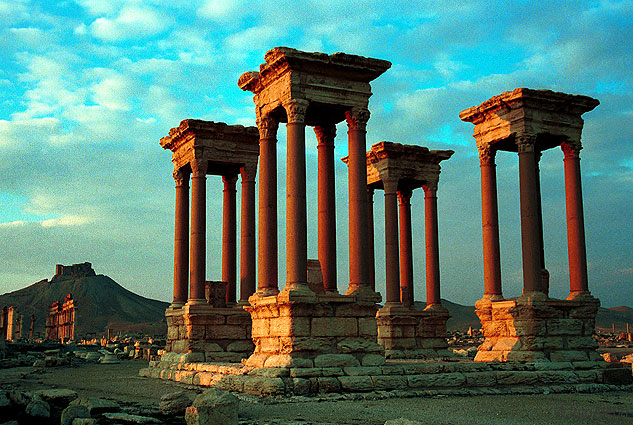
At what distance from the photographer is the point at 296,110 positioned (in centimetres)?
1975

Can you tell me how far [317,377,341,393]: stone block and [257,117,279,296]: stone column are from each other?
357 cm

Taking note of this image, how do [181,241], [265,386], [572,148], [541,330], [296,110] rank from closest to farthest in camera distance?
[265,386], [296,110], [541,330], [572,148], [181,241]

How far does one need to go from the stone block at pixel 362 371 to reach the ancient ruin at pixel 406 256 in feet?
32.7

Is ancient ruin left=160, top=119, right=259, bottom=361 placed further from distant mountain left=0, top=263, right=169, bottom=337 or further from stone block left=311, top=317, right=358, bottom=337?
distant mountain left=0, top=263, right=169, bottom=337

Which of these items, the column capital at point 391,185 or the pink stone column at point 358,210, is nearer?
the pink stone column at point 358,210

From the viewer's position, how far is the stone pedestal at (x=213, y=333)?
83.6 ft

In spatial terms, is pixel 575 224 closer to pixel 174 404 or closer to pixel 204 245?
pixel 204 245

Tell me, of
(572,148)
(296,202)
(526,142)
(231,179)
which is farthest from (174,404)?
(572,148)

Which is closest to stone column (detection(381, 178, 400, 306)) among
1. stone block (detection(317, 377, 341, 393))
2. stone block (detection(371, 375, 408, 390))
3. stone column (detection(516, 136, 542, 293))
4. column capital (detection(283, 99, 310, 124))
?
stone column (detection(516, 136, 542, 293))

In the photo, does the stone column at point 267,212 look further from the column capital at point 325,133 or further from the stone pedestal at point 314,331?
the column capital at point 325,133

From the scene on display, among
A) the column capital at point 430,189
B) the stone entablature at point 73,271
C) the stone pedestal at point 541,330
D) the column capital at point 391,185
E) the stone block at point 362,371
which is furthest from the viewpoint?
the stone entablature at point 73,271

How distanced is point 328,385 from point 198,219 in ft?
38.5

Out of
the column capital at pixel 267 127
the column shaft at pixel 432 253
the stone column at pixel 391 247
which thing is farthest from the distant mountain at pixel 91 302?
the column capital at pixel 267 127

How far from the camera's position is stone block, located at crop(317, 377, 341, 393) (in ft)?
56.1
